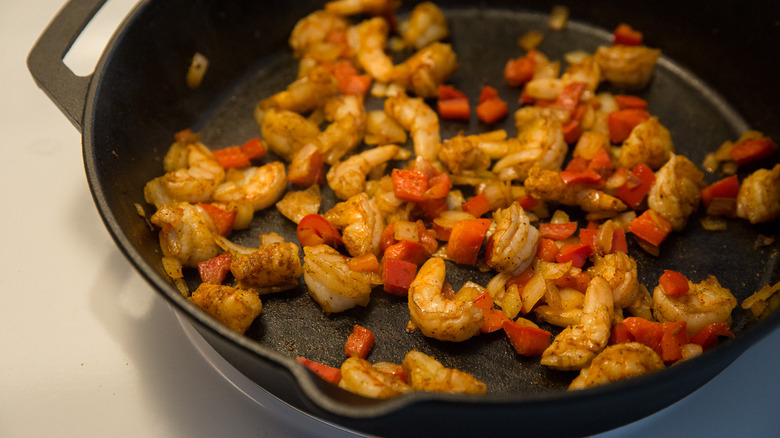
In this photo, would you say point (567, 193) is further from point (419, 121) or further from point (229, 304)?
point (229, 304)

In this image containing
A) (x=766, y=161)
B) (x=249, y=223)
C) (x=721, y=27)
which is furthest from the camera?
(x=721, y=27)

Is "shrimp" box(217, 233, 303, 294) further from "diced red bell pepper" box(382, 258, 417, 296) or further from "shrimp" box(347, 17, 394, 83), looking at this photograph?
"shrimp" box(347, 17, 394, 83)

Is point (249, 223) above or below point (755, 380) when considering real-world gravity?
above

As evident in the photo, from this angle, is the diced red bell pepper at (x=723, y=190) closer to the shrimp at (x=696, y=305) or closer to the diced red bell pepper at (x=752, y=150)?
the diced red bell pepper at (x=752, y=150)

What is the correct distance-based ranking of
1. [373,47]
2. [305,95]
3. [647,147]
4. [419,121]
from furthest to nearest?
[373,47]
[305,95]
[419,121]
[647,147]

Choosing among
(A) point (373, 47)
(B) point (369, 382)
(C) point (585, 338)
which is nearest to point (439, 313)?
(B) point (369, 382)

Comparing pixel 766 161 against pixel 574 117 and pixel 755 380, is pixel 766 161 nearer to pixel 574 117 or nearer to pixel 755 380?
pixel 574 117

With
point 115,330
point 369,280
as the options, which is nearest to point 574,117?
point 369,280
